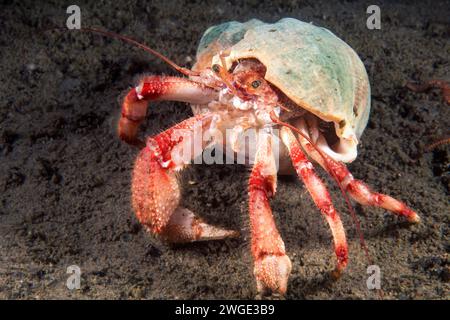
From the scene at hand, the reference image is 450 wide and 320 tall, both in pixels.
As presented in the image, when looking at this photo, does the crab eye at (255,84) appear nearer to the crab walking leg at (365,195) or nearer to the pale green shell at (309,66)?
the pale green shell at (309,66)

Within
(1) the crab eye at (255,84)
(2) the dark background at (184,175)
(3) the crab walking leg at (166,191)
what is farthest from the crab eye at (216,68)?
(2) the dark background at (184,175)

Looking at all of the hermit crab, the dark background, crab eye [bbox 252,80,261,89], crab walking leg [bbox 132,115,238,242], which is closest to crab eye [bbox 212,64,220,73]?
the hermit crab

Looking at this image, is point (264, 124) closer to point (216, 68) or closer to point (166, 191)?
point (216, 68)

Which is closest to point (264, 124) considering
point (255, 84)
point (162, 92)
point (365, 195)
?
point (255, 84)

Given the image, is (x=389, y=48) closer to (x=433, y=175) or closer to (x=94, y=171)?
(x=433, y=175)

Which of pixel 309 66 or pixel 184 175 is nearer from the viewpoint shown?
pixel 309 66

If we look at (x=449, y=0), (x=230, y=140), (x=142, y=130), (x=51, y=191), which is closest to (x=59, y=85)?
(x=142, y=130)
